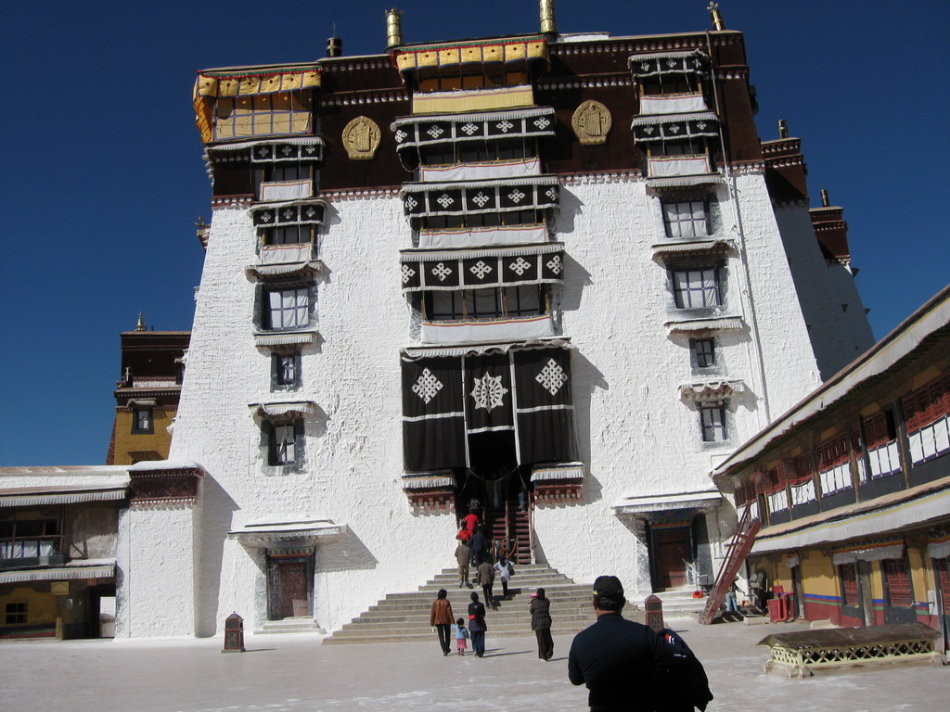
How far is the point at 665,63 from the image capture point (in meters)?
26.2

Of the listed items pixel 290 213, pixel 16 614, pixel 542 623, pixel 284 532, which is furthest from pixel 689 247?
pixel 16 614

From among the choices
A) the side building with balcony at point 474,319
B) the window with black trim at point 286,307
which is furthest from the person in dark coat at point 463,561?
the window with black trim at point 286,307

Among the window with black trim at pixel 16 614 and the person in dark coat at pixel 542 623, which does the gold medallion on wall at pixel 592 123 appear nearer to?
the person in dark coat at pixel 542 623

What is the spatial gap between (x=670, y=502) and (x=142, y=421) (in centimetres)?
2404

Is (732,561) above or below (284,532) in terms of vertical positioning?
below

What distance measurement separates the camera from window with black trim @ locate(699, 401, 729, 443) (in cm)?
2364

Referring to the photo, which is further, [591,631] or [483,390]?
[483,390]

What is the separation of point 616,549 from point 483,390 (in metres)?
5.17

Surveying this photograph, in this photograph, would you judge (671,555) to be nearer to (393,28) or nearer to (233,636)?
(233,636)

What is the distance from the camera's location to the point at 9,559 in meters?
22.6

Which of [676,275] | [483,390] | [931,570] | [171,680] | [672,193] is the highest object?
[672,193]

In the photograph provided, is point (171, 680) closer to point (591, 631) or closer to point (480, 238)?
point (591, 631)

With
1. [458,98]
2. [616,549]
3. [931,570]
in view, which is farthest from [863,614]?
[458,98]

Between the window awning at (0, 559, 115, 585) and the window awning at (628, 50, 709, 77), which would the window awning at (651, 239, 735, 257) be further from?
the window awning at (0, 559, 115, 585)
